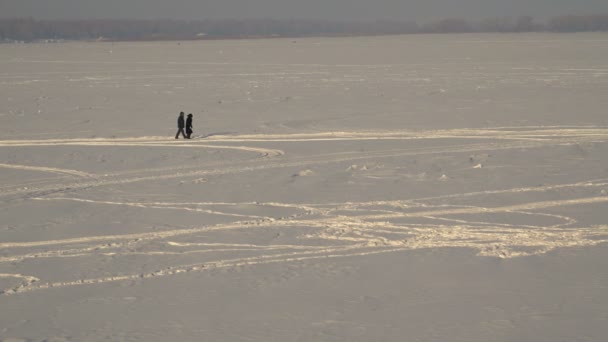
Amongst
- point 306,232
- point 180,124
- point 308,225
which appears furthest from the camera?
point 180,124

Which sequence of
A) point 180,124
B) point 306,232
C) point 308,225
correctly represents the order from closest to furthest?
point 306,232 → point 308,225 → point 180,124

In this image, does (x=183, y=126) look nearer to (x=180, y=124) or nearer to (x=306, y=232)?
(x=180, y=124)

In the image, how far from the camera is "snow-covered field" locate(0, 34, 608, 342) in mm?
6762

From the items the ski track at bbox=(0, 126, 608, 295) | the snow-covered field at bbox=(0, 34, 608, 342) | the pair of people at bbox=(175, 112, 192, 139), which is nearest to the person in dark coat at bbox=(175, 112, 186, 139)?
the pair of people at bbox=(175, 112, 192, 139)

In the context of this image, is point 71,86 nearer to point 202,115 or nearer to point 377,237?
point 202,115

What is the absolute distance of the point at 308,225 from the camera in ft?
31.6

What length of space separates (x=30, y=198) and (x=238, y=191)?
8.73ft

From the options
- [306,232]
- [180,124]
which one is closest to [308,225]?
[306,232]

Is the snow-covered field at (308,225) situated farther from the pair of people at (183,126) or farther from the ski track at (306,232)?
the pair of people at (183,126)

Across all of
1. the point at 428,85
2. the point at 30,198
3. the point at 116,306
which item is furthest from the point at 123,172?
the point at 428,85

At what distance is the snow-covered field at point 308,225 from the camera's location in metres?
6.76

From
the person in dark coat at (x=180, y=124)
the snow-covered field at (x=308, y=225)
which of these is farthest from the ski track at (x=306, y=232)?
the person in dark coat at (x=180, y=124)

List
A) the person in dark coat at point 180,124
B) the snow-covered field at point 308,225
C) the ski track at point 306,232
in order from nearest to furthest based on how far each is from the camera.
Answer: the snow-covered field at point 308,225, the ski track at point 306,232, the person in dark coat at point 180,124

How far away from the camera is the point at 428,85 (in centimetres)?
2875
